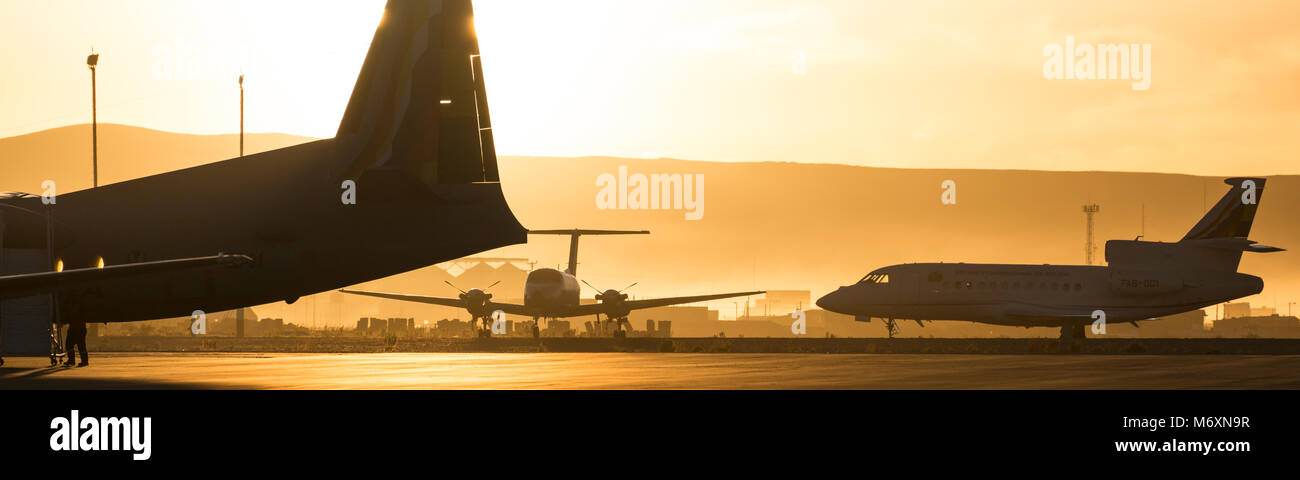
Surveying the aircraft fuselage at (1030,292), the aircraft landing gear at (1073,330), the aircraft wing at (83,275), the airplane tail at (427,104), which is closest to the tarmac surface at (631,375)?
the aircraft wing at (83,275)

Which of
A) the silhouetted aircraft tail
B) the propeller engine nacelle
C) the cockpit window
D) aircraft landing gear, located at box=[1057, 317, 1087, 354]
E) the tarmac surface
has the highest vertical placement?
the silhouetted aircraft tail

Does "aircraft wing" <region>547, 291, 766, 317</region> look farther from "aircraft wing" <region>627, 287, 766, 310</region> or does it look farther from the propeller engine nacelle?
the propeller engine nacelle

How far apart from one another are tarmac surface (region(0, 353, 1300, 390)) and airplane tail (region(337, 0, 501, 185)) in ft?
15.1

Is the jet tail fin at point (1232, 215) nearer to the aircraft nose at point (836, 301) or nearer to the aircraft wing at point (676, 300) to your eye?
the aircraft nose at point (836, 301)

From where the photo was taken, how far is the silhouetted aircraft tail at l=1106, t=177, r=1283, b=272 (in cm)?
6009

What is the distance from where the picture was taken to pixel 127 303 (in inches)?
1059

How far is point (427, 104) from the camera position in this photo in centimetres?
2716

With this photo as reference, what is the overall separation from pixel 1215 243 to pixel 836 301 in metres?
19.3

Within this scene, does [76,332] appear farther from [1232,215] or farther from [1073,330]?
A: [1232,215]

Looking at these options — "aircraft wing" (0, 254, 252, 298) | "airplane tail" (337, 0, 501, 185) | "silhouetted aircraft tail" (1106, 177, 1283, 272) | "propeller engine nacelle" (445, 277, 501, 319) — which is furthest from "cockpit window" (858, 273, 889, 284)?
"aircraft wing" (0, 254, 252, 298)
